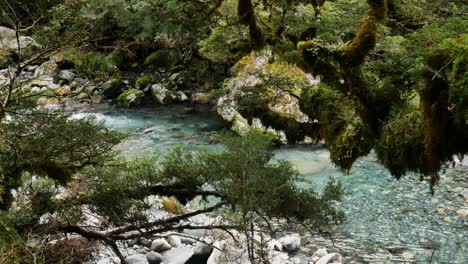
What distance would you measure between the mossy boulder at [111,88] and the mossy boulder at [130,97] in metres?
0.70

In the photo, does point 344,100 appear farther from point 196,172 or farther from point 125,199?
point 125,199

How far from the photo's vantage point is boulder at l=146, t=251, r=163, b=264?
287 inches

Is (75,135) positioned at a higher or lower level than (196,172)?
higher

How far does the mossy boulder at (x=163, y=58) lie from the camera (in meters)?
19.6

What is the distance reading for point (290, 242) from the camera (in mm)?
7547

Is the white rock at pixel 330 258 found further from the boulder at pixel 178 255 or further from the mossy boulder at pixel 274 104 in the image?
the mossy boulder at pixel 274 104

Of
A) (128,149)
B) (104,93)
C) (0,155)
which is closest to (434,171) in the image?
(0,155)

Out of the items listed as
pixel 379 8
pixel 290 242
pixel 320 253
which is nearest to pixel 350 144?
pixel 379 8

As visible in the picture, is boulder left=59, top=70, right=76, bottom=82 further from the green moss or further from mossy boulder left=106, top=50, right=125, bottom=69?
the green moss

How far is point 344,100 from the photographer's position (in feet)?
20.1

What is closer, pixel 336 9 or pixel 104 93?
pixel 336 9

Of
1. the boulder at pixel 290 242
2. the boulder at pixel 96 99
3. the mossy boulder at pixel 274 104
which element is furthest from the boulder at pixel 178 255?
the boulder at pixel 96 99

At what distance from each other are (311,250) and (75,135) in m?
4.55

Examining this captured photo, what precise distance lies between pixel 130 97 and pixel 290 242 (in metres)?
11.7
